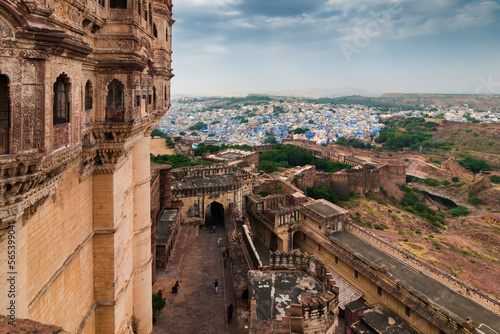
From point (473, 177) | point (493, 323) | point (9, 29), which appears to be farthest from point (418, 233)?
point (9, 29)

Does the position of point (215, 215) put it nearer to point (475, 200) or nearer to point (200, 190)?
point (200, 190)

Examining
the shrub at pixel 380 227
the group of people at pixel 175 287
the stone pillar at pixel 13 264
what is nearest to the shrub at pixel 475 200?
the shrub at pixel 380 227

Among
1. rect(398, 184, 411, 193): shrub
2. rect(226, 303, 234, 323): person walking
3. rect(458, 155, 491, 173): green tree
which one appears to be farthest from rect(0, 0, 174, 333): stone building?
rect(458, 155, 491, 173): green tree

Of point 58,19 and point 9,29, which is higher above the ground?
point 58,19

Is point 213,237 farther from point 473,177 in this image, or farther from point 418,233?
point 473,177

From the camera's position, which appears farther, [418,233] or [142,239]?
[418,233]

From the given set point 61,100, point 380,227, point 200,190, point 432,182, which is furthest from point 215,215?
point 432,182

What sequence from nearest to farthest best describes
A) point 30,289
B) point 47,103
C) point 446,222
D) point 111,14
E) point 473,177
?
point 47,103
point 30,289
point 111,14
point 446,222
point 473,177

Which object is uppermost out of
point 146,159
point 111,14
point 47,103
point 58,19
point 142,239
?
point 111,14
